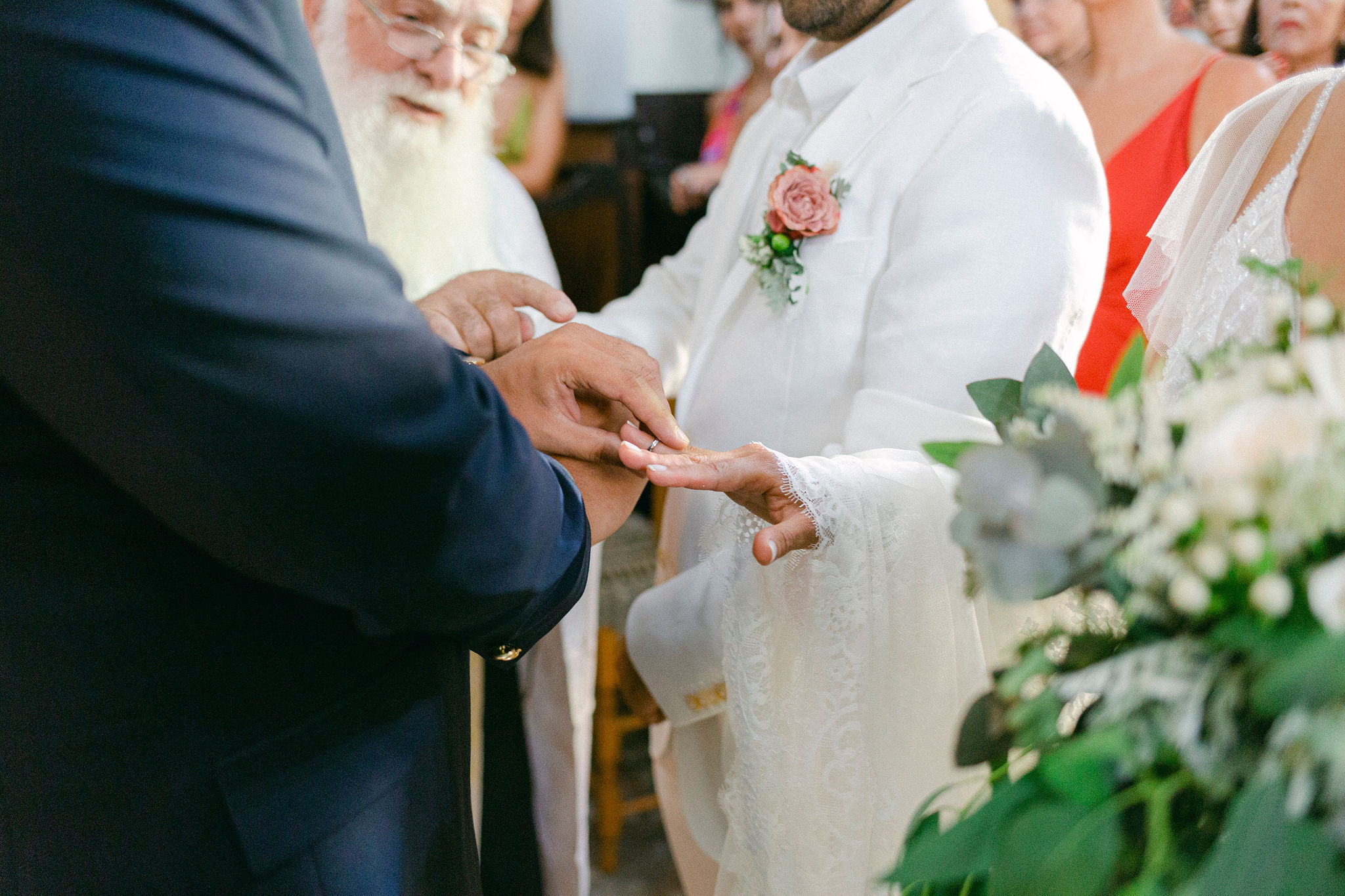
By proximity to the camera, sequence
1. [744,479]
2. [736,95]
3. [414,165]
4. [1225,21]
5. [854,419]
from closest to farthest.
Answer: [744,479] → [854,419] → [414,165] → [1225,21] → [736,95]

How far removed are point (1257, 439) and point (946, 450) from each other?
27 centimetres

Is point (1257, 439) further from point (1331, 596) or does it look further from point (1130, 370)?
point (1130, 370)

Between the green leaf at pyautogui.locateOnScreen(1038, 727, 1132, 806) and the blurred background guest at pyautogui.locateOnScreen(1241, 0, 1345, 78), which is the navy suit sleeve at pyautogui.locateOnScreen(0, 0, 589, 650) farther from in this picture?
the blurred background guest at pyautogui.locateOnScreen(1241, 0, 1345, 78)

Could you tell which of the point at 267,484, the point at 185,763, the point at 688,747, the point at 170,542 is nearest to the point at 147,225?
the point at 267,484

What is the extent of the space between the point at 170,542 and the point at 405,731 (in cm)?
29

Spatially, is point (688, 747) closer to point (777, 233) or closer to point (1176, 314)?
point (777, 233)

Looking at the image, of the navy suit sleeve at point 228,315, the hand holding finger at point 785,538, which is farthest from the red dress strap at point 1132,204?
the navy suit sleeve at point 228,315

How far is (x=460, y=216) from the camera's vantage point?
2215mm

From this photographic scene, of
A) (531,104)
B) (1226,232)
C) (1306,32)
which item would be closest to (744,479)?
(1226,232)

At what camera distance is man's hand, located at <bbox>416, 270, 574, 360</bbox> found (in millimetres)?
1376

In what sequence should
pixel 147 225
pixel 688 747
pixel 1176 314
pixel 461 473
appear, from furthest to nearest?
pixel 688 747
pixel 1176 314
pixel 461 473
pixel 147 225

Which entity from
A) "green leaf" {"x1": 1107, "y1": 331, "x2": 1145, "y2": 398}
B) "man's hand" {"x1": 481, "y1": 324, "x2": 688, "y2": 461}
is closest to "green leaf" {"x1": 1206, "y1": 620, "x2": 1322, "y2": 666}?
"green leaf" {"x1": 1107, "y1": 331, "x2": 1145, "y2": 398}

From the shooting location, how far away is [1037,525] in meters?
0.58

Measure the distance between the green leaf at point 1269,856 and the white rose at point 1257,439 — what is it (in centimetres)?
19
